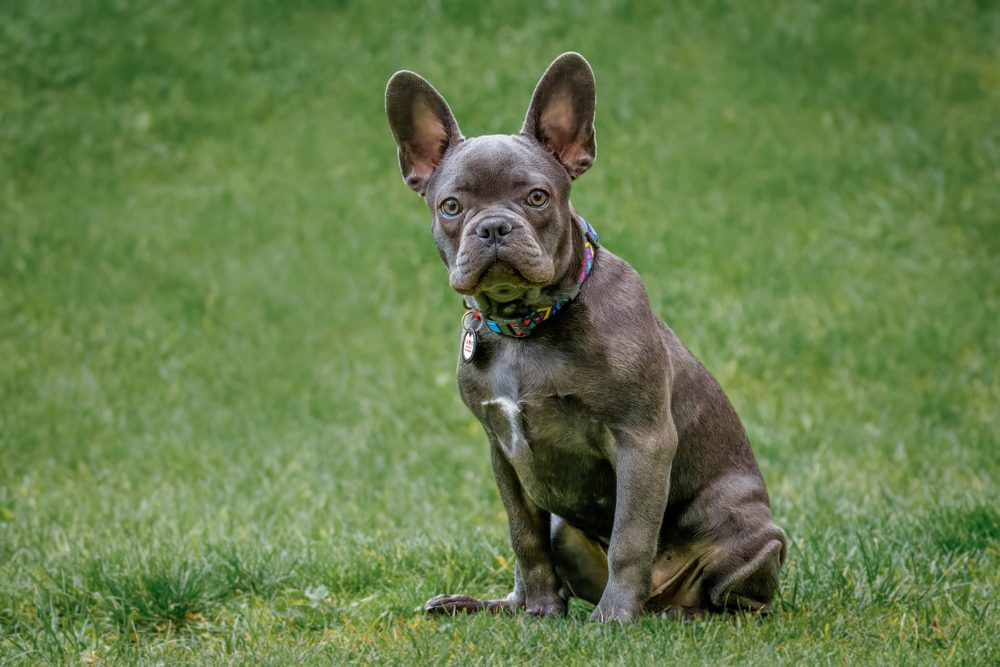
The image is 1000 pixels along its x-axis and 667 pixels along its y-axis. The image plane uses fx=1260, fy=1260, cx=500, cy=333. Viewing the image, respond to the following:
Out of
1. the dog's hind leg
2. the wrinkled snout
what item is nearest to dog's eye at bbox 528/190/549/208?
the wrinkled snout

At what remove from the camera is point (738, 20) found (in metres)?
12.9

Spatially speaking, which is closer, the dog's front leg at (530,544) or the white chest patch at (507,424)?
the white chest patch at (507,424)

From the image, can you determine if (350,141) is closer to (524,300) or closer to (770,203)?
(770,203)

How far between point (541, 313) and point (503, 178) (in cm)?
47

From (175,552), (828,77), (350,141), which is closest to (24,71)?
(350,141)

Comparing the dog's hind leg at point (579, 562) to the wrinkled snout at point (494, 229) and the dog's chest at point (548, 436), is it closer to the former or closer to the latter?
the dog's chest at point (548, 436)

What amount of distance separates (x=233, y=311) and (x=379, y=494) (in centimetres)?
348

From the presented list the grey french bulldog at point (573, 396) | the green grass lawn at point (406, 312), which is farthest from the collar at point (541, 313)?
the green grass lawn at point (406, 312)

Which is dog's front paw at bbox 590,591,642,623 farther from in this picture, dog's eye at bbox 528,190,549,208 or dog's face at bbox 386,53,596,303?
dog's eye at bbox 528,190,549,208

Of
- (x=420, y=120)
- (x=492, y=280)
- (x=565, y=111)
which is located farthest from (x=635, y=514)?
(x=420, y=120)

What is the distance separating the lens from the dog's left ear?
4387 millimetres

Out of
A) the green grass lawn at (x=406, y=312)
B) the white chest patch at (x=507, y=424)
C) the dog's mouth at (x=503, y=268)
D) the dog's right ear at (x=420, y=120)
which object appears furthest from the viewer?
the green grass lawn at (x=406, y=312)

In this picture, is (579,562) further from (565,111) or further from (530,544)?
(565,111)

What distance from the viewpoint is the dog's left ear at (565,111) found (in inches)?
173
